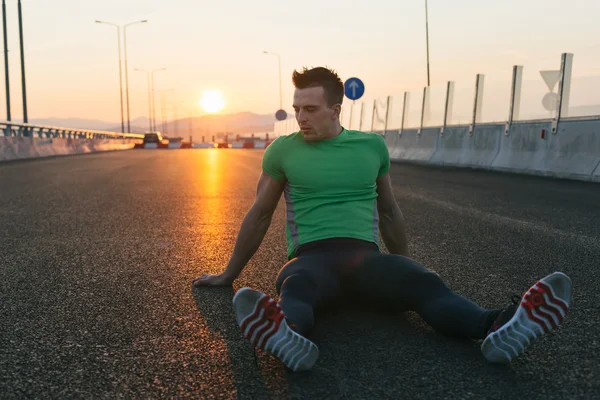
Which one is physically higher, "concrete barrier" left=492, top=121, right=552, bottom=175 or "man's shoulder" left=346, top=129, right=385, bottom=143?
"man's shoulder" left=346, top=129, right=385, bottom=143

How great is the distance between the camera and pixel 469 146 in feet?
61.7

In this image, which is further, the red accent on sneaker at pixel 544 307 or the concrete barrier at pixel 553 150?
the concrete barrier at pixel 553 150

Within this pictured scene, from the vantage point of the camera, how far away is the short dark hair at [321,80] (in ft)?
11.4

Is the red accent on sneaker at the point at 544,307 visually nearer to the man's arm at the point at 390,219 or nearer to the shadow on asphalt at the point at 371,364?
the shadow on asphalt at the point at 371,364

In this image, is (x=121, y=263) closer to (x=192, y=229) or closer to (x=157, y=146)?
(x=192, y=229)

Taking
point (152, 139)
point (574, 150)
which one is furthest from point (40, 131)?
point (152, 139)

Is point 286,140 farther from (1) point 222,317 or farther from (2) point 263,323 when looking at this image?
(2) point 263,323

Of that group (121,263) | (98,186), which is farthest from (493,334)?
(98,186)

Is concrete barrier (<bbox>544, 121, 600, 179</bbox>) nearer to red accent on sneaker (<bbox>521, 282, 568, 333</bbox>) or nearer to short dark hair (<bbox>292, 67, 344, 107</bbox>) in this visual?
short dark hair (<bbox>292, 67, 344, 107</bbox>)

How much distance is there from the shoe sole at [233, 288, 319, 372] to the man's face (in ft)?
4.02

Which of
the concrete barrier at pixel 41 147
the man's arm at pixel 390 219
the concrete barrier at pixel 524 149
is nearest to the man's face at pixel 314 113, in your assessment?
the man's arm at pixel 390 219

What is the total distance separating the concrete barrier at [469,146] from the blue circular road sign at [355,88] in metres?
5.81

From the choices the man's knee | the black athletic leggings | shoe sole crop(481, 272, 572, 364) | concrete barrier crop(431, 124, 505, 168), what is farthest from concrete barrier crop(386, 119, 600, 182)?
shoe sole crop(481, 272, 572, 364)

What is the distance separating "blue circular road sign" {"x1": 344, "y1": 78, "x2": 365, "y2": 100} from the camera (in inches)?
1037
